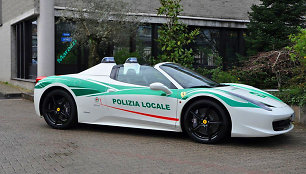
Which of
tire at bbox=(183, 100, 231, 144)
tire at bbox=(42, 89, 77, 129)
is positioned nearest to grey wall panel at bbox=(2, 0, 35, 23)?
tire at bbox=(42, 89, 77, 129)

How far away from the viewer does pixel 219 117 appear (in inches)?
236

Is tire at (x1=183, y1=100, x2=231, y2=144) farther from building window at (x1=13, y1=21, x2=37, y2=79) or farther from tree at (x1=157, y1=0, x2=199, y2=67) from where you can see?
building window at (x1=13, y1=21, x2=37, y2=79)

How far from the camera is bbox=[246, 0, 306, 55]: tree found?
43.3ft

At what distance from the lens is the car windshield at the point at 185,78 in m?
6.53

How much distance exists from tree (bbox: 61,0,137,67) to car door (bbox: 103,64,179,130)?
5741 mm

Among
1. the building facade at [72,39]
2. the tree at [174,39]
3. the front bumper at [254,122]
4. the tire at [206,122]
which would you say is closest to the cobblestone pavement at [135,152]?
the tire at [206,122]

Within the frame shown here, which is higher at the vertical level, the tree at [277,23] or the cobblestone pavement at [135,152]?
the tree at [277,23]

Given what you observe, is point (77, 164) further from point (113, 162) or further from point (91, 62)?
point (91, 62)

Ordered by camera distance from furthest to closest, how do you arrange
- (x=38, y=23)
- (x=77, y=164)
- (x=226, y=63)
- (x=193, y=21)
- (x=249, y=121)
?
(x=226, y=63) → (x=193, y=21) → (x=38, y=23) → (x=249, y=121) → (x=77, y=164)

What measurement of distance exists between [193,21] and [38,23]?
21.7 feet

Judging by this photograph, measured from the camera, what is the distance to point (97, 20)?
12562mm

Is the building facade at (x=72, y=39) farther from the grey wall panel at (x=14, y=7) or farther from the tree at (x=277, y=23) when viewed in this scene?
the tree at (x=277, y=23)

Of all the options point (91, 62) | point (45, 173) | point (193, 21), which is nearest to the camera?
point (45, 173)

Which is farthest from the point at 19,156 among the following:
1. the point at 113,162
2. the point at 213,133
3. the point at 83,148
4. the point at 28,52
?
the point at 28,52
